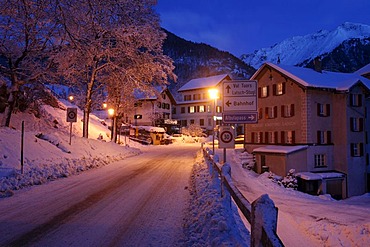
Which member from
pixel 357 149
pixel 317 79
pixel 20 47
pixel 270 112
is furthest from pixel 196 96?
pixel 20 47

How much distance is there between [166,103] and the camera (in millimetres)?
72625

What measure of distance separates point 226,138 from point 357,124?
29578 millimetres

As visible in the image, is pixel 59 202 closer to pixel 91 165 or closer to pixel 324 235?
pixel 91 165

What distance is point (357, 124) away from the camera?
33.5 m

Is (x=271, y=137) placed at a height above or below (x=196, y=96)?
below

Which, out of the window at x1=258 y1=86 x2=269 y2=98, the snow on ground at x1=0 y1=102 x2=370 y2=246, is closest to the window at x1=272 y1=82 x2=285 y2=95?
the window at x1=258 y1=86 x2=269 y2=98

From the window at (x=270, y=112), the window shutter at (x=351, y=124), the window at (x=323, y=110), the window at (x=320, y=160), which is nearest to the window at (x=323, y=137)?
the window at (x=320, y=160)

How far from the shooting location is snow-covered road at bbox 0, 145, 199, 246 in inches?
228

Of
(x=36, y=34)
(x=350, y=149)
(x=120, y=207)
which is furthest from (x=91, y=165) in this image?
(x=350, y=149)

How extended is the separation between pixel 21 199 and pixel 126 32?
15.9m

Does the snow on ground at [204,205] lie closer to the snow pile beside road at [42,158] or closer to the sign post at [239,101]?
the snow pile beside road at [42,158]

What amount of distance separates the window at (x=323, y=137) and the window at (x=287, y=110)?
3.47 metres

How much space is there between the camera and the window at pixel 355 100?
1308 inches

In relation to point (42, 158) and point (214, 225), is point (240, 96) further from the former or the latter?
point (42, 158)
